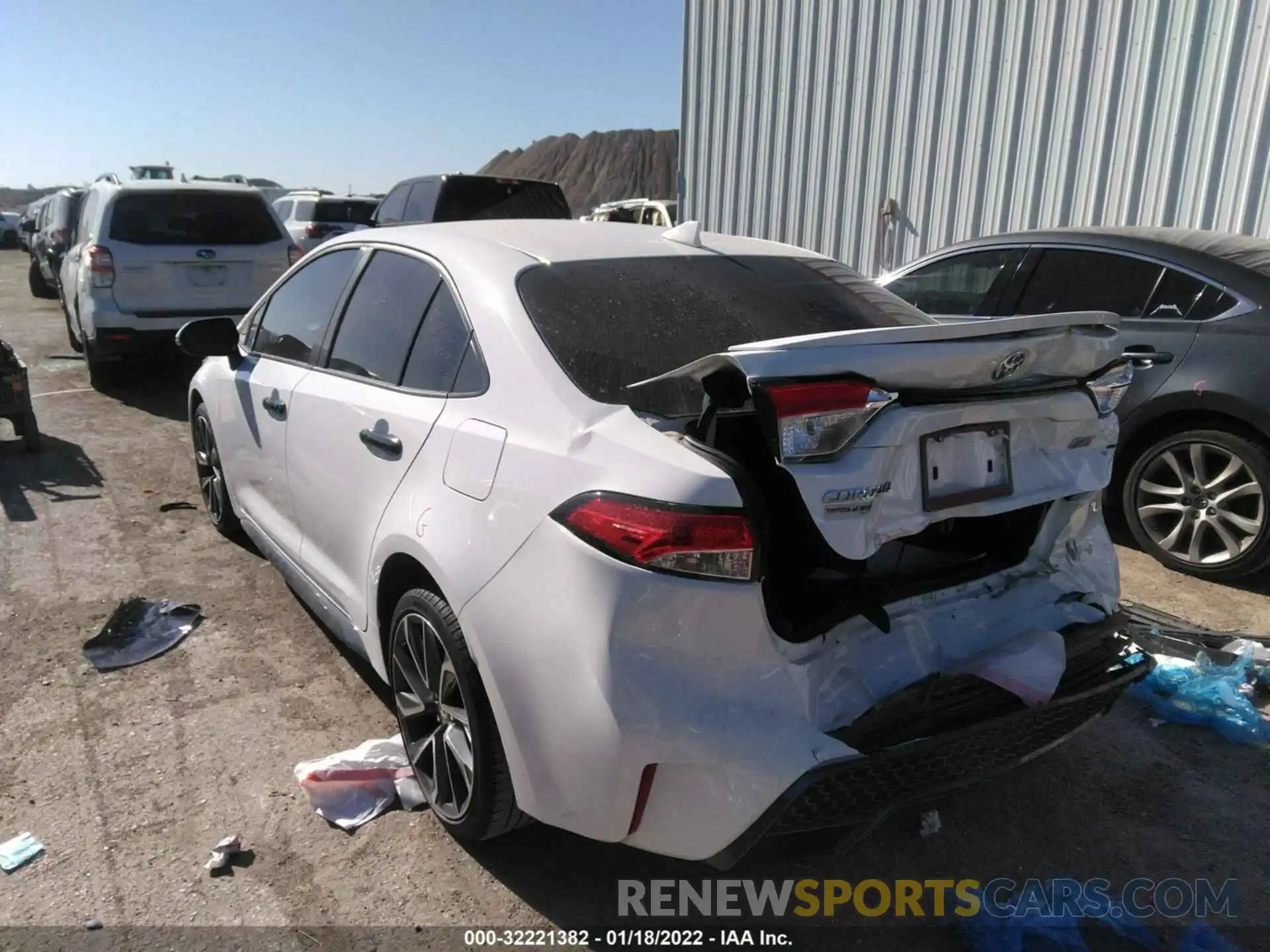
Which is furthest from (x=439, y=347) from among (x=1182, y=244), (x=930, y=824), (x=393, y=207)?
(x=393, y=207)

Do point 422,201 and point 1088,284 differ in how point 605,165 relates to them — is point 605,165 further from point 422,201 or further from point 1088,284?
point 1088,284

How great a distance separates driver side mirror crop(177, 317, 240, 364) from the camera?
394 cm

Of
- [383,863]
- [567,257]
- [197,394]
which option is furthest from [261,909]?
[197,394]

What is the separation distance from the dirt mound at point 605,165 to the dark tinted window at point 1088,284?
42.8 meters

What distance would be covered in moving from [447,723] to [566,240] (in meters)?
1.53

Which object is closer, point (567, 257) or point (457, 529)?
point (457, 529)

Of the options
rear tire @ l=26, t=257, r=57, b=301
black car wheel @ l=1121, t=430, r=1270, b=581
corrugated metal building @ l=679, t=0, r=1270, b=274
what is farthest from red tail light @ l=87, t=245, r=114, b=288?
rear tire @ l=26, t=257, r=57, b=301

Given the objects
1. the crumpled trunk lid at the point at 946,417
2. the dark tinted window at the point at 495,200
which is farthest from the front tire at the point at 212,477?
the dark tinted window at the point at 495,200

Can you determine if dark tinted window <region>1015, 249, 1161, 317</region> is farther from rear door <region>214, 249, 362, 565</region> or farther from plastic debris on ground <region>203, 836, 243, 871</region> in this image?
plastic debris on ground <region>203, 836, 243, 871</region>

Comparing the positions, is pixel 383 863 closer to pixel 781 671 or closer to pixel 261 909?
pixel 261 909

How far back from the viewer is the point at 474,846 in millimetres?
2598

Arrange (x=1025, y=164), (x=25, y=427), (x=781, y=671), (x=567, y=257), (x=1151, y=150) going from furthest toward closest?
(x=1025, y=164) < (x=1151, y=150) < (x=25, y=427) < (x=567, y=257) < (x=781, y=671)

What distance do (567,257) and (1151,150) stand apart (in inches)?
246

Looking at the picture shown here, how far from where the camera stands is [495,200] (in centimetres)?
1309
